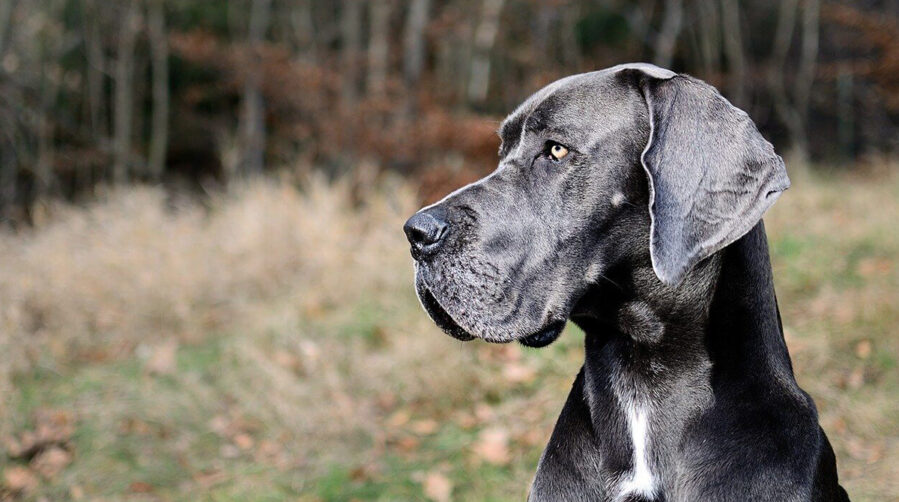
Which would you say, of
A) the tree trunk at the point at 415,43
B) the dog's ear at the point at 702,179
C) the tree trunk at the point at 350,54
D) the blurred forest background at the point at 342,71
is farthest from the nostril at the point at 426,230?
the tree trunk at the point at 415,43

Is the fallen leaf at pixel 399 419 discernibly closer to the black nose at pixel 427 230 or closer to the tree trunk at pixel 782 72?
the black nose at pixel 427 230

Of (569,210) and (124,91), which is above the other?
(569,210)

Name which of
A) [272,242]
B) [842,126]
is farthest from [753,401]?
[842,126]

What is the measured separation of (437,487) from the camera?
4.64m

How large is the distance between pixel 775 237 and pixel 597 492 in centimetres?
590

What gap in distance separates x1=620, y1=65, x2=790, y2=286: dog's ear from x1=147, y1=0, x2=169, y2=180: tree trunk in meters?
15.7

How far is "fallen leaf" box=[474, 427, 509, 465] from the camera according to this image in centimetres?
496

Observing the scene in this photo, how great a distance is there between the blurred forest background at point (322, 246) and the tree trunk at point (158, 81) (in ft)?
0.17

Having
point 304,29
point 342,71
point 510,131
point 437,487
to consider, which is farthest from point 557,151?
point 304,29

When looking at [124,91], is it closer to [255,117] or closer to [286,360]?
[255,117]

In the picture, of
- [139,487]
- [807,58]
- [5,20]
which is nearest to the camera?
[139,487]

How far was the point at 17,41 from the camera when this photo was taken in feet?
48.2

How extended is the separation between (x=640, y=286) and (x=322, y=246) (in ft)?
20.5

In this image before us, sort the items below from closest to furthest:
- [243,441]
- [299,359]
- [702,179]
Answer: [702,179]
[243,441]
[299,359]
